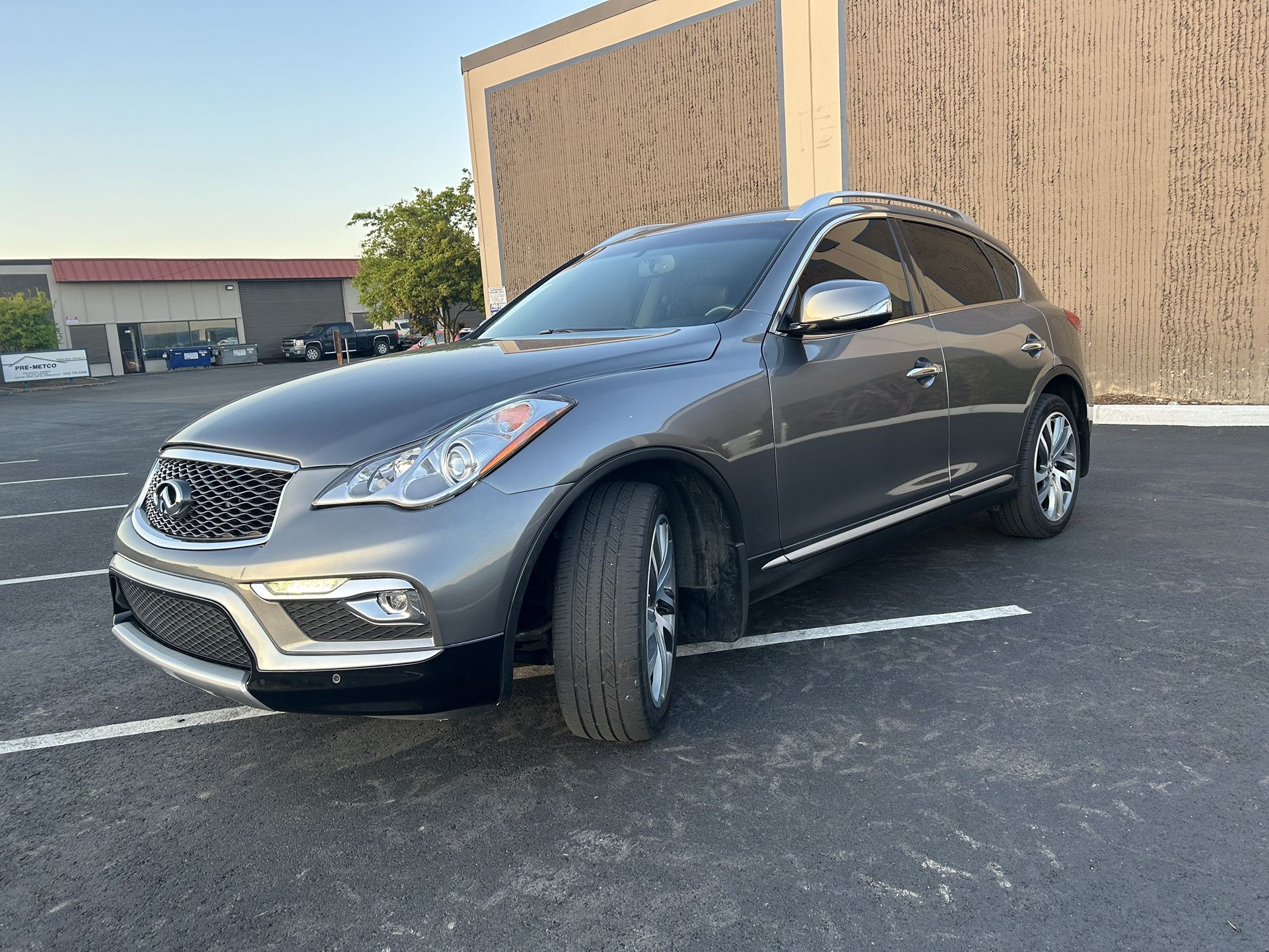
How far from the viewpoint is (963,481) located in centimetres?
427

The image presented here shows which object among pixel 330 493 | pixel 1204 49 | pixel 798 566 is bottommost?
pixel 798 566

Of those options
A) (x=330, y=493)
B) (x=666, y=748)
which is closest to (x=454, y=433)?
(x=330, y=493)

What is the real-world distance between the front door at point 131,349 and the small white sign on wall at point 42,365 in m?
9.19

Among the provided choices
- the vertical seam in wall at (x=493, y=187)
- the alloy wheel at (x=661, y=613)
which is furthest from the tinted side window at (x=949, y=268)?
the vertical seam in wall at (x=493, y=187)

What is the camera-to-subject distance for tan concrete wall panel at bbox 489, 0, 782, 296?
14.8 metres

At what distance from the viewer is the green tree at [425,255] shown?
3906 cm

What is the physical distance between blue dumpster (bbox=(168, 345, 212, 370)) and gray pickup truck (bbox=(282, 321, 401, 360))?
392 centimetres

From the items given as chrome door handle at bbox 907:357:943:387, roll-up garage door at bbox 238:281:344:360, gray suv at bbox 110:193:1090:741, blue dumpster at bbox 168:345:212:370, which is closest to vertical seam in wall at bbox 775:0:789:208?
gray suv at bbox 110:193:1090:741

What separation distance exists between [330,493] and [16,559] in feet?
15.3

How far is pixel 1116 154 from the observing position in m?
11.2

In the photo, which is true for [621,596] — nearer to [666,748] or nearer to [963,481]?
[666,748]

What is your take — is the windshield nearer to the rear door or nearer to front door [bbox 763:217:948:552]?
front door [bbox 763:217:948:552]

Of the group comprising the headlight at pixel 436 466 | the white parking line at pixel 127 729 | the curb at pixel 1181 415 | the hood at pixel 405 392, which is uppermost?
the hood at pixel 405 392

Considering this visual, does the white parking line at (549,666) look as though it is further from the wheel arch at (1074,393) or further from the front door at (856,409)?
the wheel arch at (1074,393)
